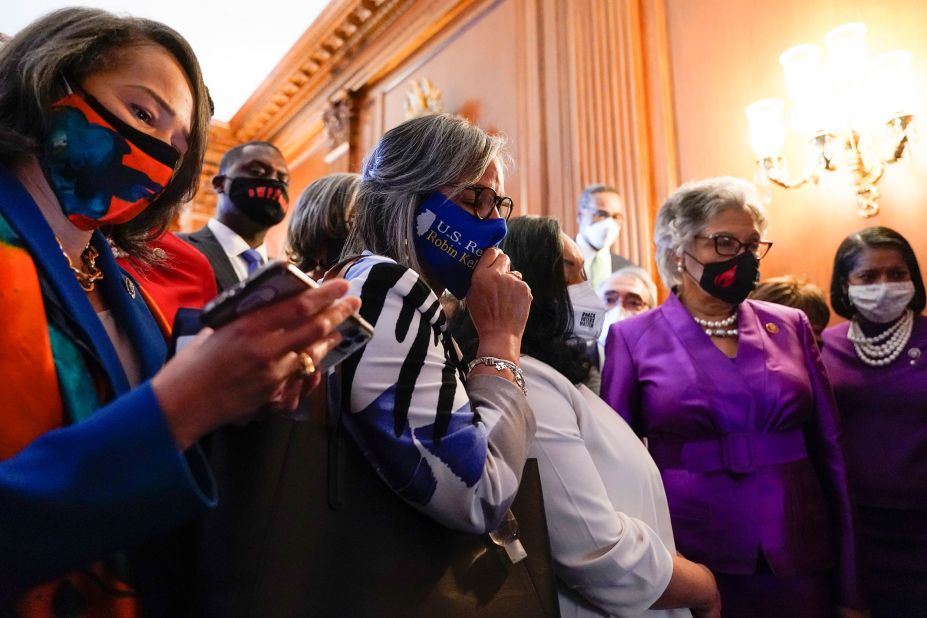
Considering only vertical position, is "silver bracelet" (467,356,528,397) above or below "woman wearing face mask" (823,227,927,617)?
above

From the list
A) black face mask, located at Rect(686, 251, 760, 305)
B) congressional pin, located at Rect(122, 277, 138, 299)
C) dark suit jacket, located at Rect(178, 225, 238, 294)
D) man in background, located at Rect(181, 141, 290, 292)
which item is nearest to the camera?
congressional pin, located at Rect(122, 277, 138, 299)

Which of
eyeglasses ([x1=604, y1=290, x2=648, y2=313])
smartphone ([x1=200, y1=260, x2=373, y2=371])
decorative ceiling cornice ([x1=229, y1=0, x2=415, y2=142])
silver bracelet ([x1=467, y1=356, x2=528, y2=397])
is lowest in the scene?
eyeglasses ([x1=604, y1=290, x2=648, y2=313])

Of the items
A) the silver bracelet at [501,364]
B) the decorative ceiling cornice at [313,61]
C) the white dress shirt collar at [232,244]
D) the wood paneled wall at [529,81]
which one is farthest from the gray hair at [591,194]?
the decorative ceiling cornice at [313,61]

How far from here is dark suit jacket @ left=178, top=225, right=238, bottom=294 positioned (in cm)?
243

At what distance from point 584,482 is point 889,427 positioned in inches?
57.0

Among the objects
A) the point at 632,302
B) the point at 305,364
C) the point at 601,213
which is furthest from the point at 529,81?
the point at 305,364

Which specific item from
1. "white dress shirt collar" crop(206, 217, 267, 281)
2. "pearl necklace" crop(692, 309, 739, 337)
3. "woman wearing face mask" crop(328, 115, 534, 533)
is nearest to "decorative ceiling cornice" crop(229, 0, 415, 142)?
"white dress shirt collar" crop(206, 217, 267, 281)

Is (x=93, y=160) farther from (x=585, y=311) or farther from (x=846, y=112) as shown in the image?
(x=846, y=112)

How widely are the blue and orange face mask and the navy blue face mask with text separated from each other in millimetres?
441

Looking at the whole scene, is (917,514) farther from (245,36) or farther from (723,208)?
(245,36)

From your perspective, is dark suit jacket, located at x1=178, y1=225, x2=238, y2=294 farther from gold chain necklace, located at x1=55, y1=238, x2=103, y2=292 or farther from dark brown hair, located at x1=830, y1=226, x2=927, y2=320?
dark brown hair, located at x1=830, y1=226, x2=927, y2=320

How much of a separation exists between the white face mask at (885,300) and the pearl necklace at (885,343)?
0.04 metres

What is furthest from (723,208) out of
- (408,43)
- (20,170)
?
(408,43)

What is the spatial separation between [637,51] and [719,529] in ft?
10.1
